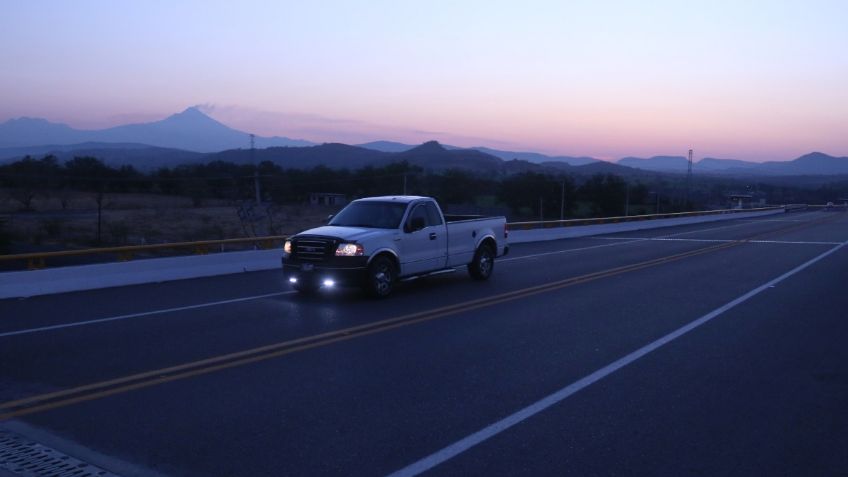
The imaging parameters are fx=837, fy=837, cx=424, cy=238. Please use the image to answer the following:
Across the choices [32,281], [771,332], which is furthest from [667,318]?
[32,281]

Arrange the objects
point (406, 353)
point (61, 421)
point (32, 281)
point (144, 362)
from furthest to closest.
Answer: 1. point (32, 281)
2. point (406, 353)
3. point (144, 362)
4. point (61, 421)

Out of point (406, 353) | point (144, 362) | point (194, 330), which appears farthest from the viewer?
point (194, 330)

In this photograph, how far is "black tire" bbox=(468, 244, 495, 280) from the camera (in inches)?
749

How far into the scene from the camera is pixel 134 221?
49.5 meters

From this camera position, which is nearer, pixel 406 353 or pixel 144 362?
pixel 144 362

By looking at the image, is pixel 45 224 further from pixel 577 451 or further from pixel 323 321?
pixel 577 451

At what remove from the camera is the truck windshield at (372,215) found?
54.9ft

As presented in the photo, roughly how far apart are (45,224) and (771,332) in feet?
125

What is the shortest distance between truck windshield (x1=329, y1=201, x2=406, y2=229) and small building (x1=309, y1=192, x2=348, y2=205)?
49132mm

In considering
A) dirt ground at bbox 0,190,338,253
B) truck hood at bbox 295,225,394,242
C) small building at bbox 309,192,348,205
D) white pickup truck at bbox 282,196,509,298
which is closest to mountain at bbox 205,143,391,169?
small building at bbox 309,192,348,205

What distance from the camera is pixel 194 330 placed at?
12.3m

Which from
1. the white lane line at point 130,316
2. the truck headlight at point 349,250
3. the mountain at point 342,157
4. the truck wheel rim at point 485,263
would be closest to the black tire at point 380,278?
the truck headlight at point 349,250

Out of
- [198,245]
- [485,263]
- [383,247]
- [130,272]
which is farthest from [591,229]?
[130,272]

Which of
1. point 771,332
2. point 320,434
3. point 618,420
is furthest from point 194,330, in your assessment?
point 771,332
